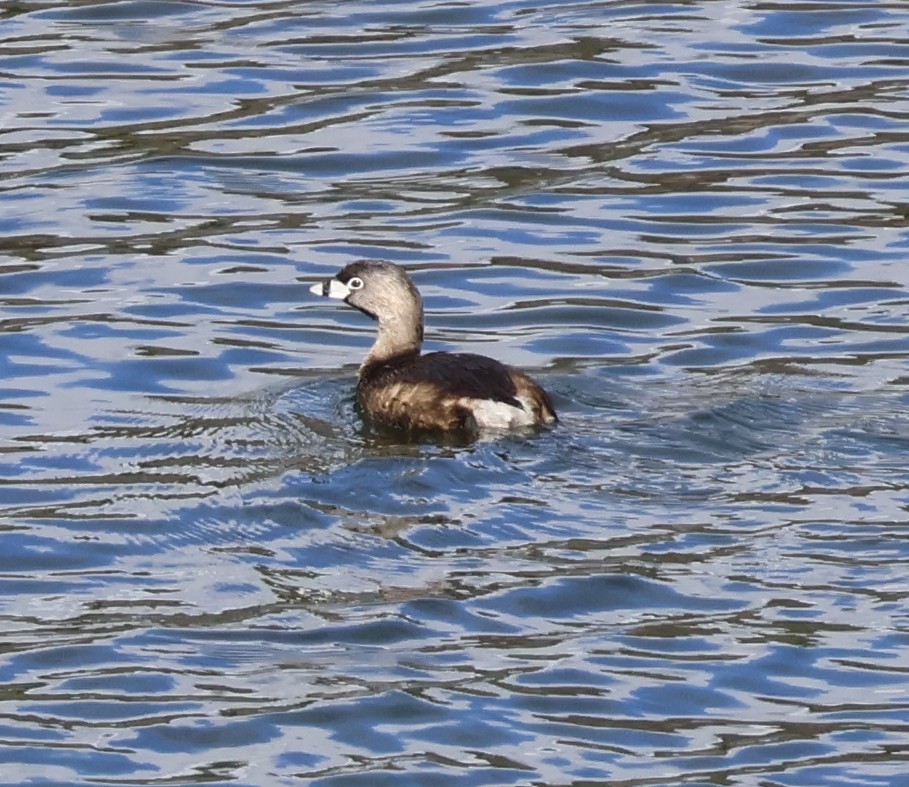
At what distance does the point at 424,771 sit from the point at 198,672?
0.96 metres

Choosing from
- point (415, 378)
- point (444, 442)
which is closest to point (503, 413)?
point (444, 442)

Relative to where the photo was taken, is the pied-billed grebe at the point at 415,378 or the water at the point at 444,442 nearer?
the water at the point at 444,442

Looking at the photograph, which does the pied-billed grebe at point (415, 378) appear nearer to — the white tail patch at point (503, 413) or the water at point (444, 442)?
the white tail patch at point (503, 413)

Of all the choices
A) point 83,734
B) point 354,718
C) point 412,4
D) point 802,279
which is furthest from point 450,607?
point 412,4

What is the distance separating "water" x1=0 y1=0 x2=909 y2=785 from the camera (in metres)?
6.98

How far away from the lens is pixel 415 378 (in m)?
9.93

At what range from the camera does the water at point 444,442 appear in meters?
6.98

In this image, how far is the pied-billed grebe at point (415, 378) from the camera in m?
9.57

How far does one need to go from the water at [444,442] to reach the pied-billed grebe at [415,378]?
0.15m

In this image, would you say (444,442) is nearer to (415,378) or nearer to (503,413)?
(503,413)

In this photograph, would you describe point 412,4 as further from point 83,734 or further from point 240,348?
point 83,734

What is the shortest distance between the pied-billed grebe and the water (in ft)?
0.49

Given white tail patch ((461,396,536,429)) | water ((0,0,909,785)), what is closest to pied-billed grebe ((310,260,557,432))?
white tail patch ((461,396,536,429))

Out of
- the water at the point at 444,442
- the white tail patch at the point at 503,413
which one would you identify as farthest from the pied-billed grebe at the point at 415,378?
the water at the point at 444,442
